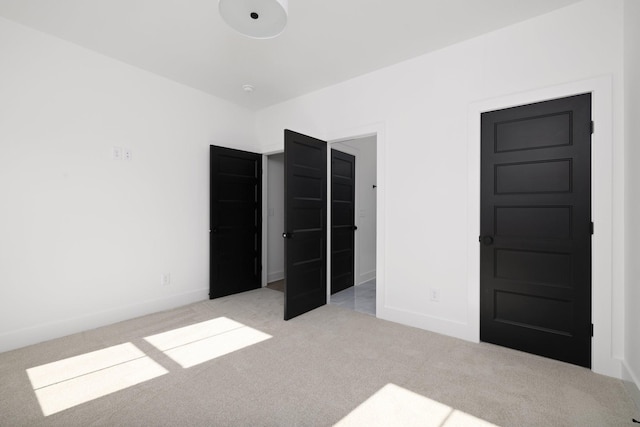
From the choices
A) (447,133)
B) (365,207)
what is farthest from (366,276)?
(447,133)

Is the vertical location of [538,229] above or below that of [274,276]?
above

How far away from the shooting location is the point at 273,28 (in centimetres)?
188

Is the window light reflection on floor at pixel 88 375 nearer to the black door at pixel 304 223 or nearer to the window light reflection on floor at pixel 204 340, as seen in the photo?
the window light reflection on floor at pixel 204 340

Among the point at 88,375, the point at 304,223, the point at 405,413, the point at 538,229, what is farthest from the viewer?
the point at 304,223

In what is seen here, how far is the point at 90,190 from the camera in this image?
3.10 metres

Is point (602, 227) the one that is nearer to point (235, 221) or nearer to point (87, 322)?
point (235, 221)

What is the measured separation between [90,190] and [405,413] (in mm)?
3582

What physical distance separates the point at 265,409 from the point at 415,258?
81.7 inches

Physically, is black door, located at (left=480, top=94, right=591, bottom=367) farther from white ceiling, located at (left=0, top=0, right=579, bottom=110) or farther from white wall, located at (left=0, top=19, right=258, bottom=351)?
white wall, located at (left=0, top=19, right=258, bottom=351)

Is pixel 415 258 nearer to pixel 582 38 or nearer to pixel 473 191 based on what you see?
pixel 473 191

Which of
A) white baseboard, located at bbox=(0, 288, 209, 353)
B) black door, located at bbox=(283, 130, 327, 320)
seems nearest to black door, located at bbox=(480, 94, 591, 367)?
black door, located at bbox=(283, 130, 327, 320)

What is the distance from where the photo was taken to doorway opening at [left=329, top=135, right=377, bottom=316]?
169 inches

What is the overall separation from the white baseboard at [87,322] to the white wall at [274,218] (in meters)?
1.48

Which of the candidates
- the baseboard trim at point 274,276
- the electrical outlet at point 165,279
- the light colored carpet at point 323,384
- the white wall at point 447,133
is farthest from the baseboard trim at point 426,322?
the electrical outlet at point 165,279
